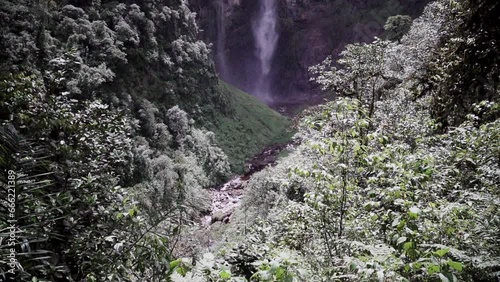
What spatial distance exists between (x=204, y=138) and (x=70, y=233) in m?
36.9

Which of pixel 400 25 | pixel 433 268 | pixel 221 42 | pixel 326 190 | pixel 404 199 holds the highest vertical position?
pixel 400 25

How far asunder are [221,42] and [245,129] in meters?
33.3

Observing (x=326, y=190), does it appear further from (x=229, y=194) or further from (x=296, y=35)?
(x=296, y=35)

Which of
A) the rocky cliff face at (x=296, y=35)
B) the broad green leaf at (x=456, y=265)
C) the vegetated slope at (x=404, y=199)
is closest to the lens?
the broad green leaf at (x=456, y=265)

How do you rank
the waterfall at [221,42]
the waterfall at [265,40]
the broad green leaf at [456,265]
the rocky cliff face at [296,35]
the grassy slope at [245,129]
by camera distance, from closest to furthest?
the broad green leaf at [456,265], the grassy slope at [245,129], the waterfall at [221,42], the rocky cliff face at [296,35], the waterfall at [265,40]

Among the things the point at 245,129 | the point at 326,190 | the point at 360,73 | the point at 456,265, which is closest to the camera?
the point at 456,265

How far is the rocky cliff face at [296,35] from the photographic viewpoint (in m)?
74.5

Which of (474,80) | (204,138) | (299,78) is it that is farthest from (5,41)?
(299,78)

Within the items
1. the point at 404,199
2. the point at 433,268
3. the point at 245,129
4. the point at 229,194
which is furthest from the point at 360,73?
the point at 245,129

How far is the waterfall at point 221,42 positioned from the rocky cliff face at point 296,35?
85 centimetres

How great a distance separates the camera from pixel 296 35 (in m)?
78.7

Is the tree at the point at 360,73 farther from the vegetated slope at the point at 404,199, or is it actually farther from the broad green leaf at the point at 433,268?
the broad green leaf at the point at 433,268

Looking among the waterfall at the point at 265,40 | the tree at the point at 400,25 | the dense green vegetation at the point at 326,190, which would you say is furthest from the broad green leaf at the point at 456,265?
the waterfall at the point at 265,40

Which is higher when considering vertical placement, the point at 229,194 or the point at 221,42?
the point at 221,42
